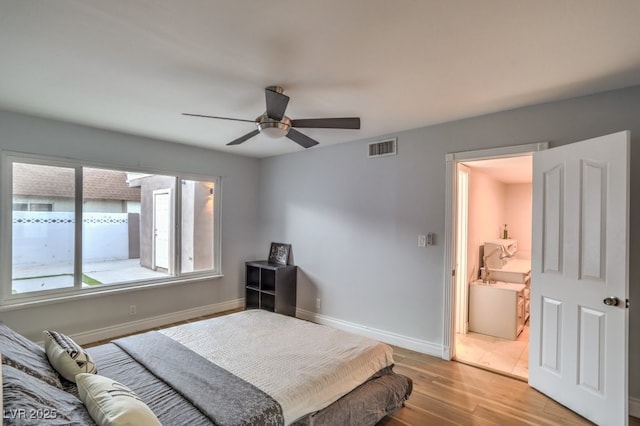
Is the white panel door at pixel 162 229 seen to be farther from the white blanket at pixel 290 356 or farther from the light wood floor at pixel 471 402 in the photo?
the light wood floor at pixel 471 402

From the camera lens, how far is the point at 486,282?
14.7 feet

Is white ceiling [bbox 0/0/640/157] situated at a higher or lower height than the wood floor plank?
higher

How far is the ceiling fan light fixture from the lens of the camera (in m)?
2.53

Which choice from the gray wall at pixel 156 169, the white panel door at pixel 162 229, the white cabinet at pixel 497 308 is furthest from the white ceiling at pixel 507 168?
the white panel door at pixel 162 229

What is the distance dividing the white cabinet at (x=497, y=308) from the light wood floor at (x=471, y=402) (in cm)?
120

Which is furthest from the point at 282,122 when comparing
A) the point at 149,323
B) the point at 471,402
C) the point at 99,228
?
the point at 149,323

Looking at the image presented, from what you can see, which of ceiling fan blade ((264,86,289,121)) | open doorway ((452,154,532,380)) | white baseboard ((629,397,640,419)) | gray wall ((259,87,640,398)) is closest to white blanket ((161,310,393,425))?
gray wall ((259,87,640,398))

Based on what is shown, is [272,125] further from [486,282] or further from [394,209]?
[486,282]

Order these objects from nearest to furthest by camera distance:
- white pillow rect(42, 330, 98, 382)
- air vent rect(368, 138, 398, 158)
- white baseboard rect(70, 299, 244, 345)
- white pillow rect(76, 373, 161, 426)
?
1. white pillow rect(76, 373, 161, 426)
2. white pillow rect(42, 330, 98, 382)
3. white baseboard rect(70, 299, 244, 345)
4. air vent rect(368, 138, 398, 158)

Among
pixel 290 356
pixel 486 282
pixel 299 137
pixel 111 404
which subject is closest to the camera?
pixel 111 404

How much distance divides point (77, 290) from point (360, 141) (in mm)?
3837

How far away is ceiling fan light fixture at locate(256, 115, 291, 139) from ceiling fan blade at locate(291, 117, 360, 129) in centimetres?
9

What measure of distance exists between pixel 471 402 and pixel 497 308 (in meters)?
1.93

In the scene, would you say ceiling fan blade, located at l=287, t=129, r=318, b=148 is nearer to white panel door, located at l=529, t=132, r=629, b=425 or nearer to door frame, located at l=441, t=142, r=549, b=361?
door frame, located at l=441, t=142, r=549, b=361
